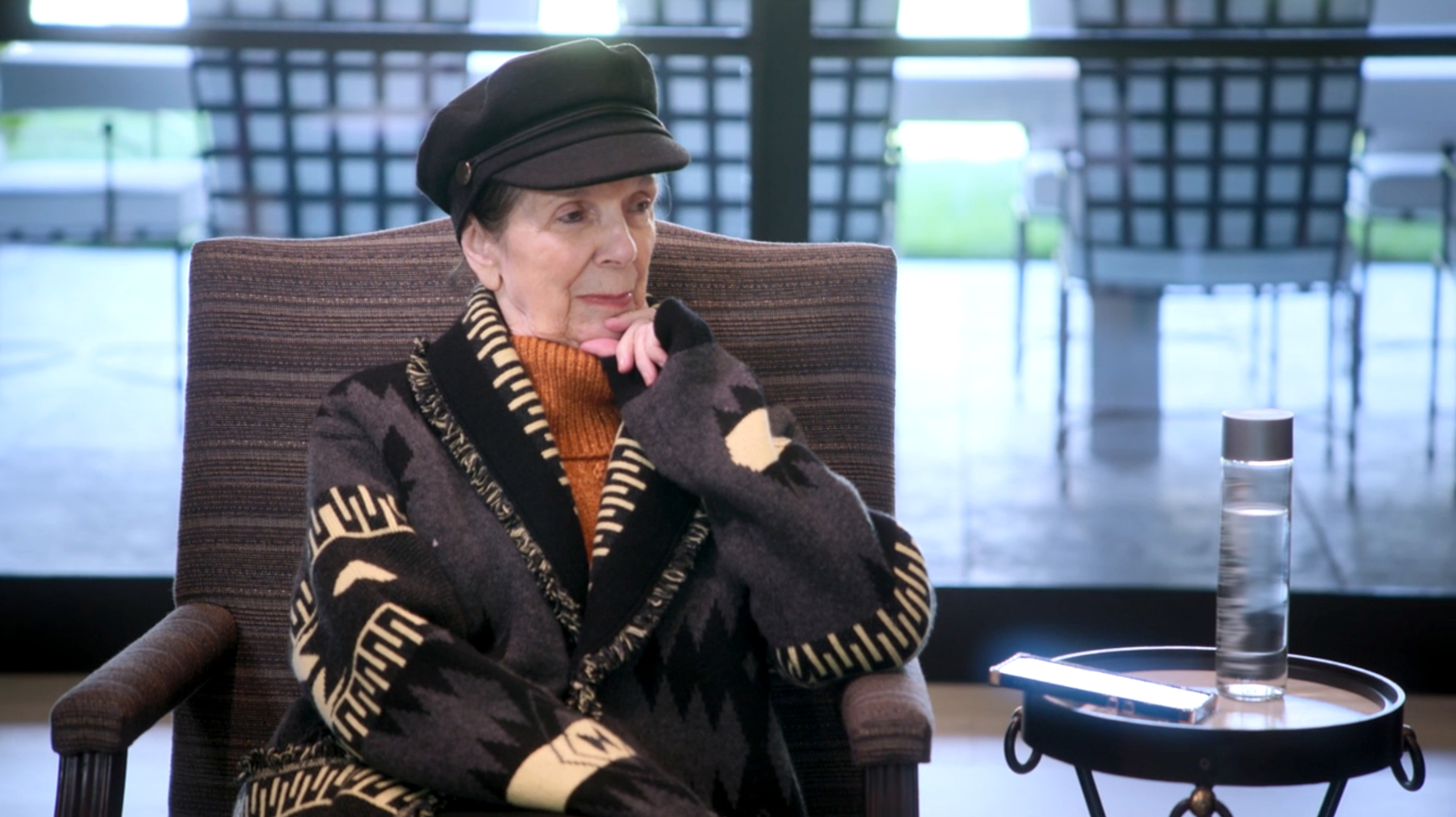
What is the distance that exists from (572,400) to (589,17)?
138 centimetres

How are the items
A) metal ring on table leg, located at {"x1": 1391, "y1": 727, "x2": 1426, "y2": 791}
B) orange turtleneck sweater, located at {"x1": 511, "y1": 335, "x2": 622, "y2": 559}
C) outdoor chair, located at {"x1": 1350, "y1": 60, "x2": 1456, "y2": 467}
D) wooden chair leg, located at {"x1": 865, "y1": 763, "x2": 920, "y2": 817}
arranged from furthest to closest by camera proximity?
outdoor chair, located at {"x1": 1350, "y1": 60, "x2": 1456, "y2": 467}, orange turtleneck sweater, located at {"x1": 511, "y1": 335, "x2": 622, "y2": 559}, metal ring on table leg, located at {"x1": 1391, "y1": 727, "x2": 1426, "y2": 791}, wooden chair leg, located at {"x1": 865, "y1": 763, "x2": 920, "y2": 817}

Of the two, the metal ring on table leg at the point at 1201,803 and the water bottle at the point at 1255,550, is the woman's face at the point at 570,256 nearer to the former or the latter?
the water bottle at the point at 1255,550

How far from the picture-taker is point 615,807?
1486 millimetres

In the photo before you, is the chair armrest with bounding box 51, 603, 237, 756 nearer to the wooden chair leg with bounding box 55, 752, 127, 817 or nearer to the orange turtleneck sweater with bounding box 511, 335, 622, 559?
the wooden chair leg with bounding box 55, 752, 127, 817

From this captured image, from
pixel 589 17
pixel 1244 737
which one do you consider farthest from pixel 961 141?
pixel 1244 737

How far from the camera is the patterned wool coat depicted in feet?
5.05

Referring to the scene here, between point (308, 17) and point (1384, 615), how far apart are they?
2289 millimetres

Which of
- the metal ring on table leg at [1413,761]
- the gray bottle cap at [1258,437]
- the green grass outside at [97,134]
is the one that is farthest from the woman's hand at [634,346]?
the green grass outside at [97,134]

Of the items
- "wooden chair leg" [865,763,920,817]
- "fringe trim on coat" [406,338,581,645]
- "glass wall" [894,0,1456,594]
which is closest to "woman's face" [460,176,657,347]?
"fringe trim on coat" [406,338,581,645]

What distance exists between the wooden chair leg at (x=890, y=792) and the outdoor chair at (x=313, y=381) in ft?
0.97

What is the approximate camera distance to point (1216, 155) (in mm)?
2975

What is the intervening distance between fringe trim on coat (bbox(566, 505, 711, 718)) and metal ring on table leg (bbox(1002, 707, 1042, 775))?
0.38 meters

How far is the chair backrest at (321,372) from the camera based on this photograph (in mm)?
1873

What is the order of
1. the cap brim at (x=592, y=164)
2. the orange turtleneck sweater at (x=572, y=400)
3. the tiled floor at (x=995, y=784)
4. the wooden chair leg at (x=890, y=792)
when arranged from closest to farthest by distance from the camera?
the wooden chair leg at (x=890, y=792), the cap brim at (x=592, y=164), the orange turtleneck sweater at (x=572, y=400), the tiled floor at (x=995, y=784)
